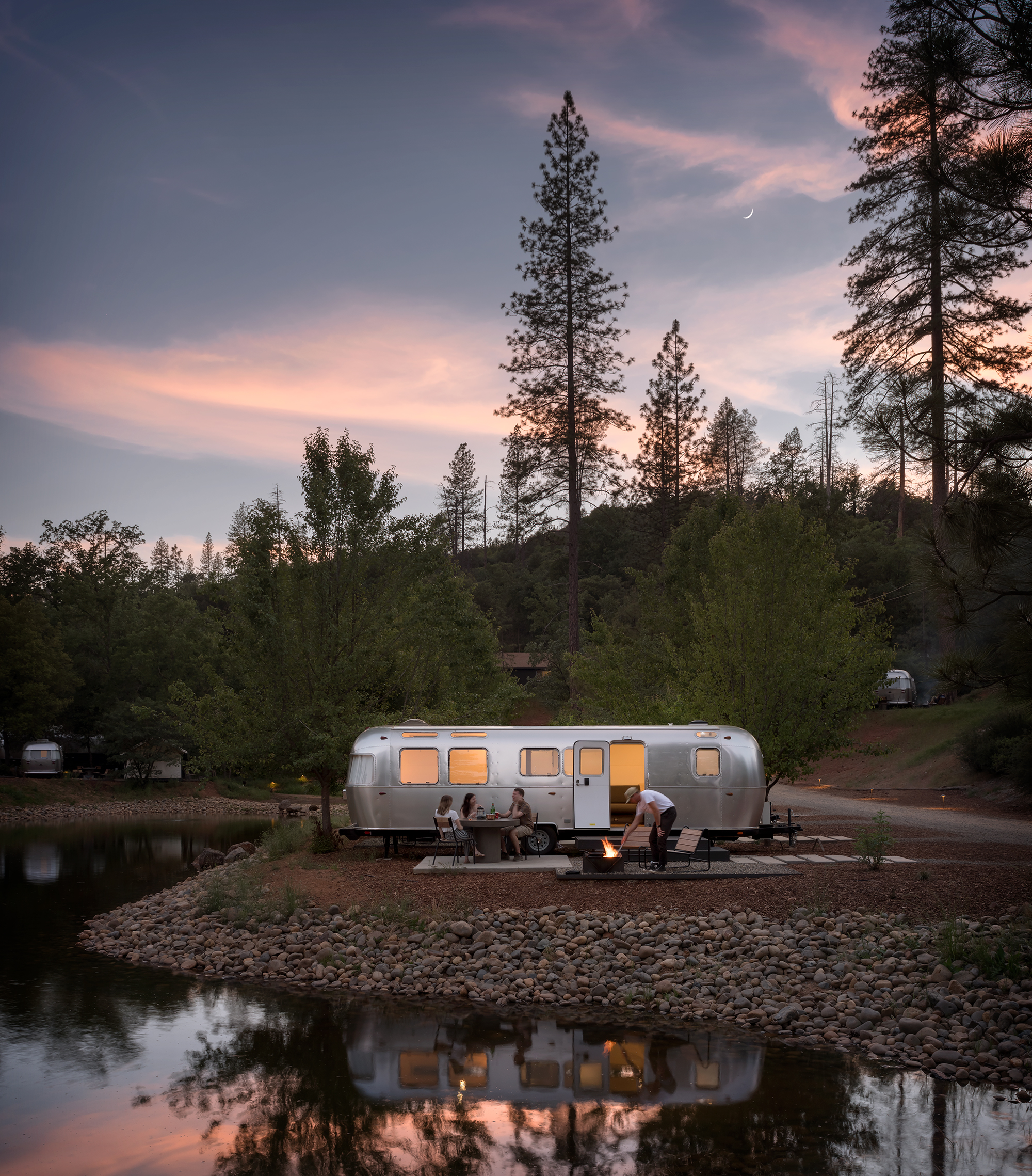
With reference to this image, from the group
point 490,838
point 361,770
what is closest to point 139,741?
point 361,770

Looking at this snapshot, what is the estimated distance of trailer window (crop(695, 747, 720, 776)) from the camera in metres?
17.3

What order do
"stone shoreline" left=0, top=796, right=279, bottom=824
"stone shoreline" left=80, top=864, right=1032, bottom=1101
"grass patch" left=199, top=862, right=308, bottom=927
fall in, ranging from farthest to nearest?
"stone shoreline" left=0, top=796, right=279, bottom=824, "grass patch" left=199, top=862, right=308, bottom=927, "stone shoreline" left=80, top=864, right=1032, bottom=1101

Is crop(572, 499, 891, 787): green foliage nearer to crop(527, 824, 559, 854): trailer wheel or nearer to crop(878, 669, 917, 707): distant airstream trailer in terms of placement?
crop(527, 824, 559, 854): trailer wheel

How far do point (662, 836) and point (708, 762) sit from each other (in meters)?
2.59

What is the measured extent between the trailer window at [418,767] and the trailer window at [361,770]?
89 mm

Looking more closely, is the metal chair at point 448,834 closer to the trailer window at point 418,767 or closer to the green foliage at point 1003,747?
the trailer window at point 418,767

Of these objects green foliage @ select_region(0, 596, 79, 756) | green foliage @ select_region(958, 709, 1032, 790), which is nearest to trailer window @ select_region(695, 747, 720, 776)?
green foliage @ select_region(958, 709, 1032, 790)

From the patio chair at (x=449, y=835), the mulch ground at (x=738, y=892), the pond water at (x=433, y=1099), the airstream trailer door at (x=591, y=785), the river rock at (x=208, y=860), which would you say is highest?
the airstream trailer door at (x=591, y=785)

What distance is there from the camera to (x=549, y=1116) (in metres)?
8.68

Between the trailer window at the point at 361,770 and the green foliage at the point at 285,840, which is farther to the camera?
the green foliage at the point at 285,840

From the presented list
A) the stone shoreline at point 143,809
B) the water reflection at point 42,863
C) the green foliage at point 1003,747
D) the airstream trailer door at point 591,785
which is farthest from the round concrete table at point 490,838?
the stone shoreline at point 143,809

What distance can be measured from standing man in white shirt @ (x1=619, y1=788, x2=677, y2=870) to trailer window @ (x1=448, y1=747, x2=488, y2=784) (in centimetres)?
311

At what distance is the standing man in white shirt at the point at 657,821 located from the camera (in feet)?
49.2

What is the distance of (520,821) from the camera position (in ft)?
55.4
